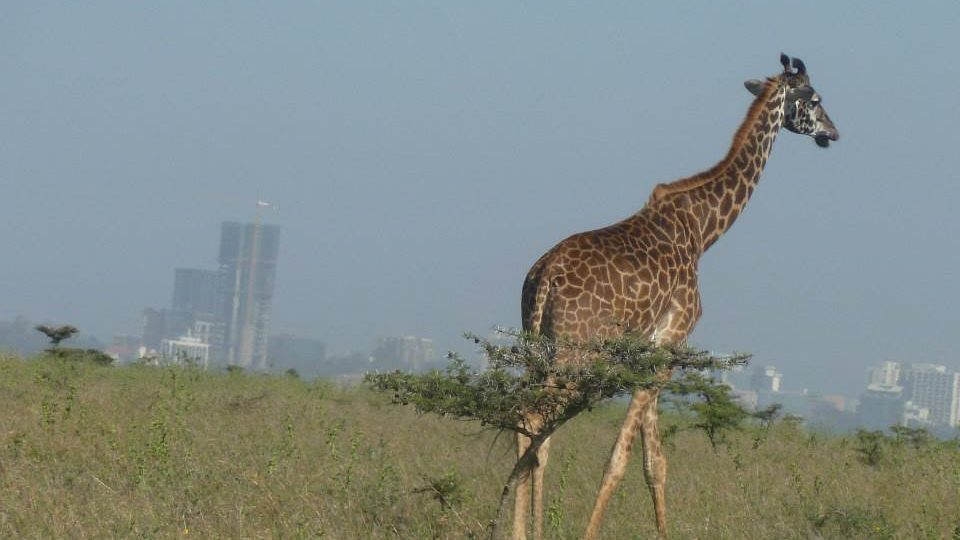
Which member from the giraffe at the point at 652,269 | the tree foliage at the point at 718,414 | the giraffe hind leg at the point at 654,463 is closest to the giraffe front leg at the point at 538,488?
the giraffe at the point at 652,269

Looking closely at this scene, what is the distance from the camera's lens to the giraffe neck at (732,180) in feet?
40.3

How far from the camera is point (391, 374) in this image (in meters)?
9.20

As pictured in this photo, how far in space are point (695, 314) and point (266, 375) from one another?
11.2 m

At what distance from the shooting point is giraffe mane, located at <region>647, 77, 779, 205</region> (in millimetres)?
12222

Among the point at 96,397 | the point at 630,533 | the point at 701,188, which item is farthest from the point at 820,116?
the point at 96,397

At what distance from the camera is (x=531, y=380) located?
9133mm

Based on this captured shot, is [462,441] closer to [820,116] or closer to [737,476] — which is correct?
[737,476]

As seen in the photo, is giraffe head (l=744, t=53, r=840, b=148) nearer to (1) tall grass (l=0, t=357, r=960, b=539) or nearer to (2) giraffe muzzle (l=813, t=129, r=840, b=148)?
(2) giraffe muzzle (l=813, t=129, r=840, b=148)

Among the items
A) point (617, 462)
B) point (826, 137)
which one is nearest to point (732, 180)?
point (826, 137)

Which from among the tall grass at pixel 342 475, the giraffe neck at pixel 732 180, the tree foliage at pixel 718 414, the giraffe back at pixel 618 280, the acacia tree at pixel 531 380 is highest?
the giraffe neck at pixel 732 180

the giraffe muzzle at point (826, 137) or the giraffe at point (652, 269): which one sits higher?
the giraffe muzzle at point (826, 137)

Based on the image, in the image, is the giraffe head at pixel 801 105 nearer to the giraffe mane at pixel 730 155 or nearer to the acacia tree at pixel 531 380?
the giraffe mane at pixel 730 155

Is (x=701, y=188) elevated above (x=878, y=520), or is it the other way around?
(x=701, y=188)

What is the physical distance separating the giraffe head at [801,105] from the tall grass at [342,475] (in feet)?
11.3
